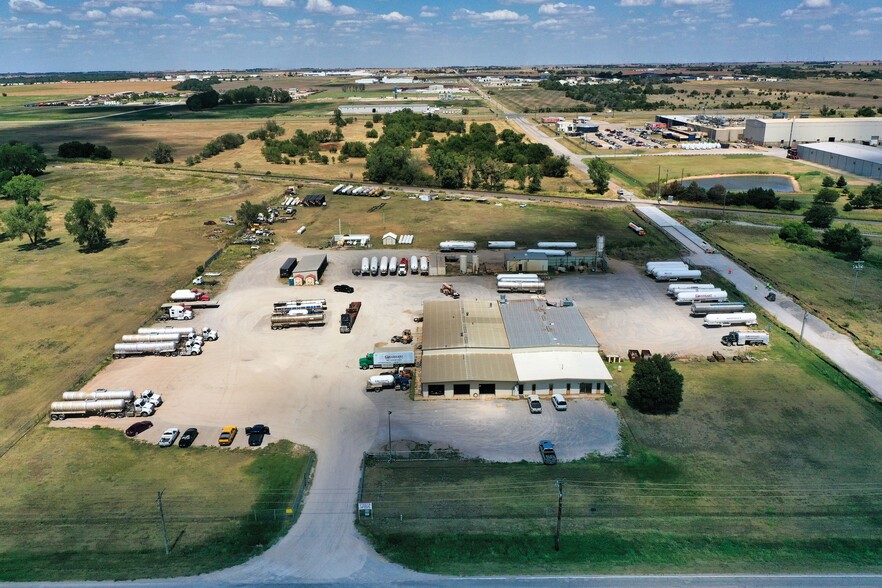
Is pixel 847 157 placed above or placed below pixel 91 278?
above

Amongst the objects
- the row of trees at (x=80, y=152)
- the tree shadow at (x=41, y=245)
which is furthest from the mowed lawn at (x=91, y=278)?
the row of trees at (x=80, y=152)

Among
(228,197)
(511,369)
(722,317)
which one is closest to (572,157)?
(228,197)

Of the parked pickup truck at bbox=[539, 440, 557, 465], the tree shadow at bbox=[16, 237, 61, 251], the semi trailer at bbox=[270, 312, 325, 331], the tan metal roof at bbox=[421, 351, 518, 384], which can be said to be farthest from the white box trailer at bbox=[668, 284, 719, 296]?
the tree shadow at bbox=[16, 237, 61, 251]

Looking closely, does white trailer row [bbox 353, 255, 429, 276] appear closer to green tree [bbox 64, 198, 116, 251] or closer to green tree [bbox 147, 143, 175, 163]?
green tree [bbox 64, 198, 116, 251]

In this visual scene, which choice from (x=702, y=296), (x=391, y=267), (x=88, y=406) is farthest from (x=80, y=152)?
(x=702, y=296)

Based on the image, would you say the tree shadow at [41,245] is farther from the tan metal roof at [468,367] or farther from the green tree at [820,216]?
the green tree at [820,216]

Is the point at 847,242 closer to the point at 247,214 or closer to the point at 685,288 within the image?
the point at 685,288
